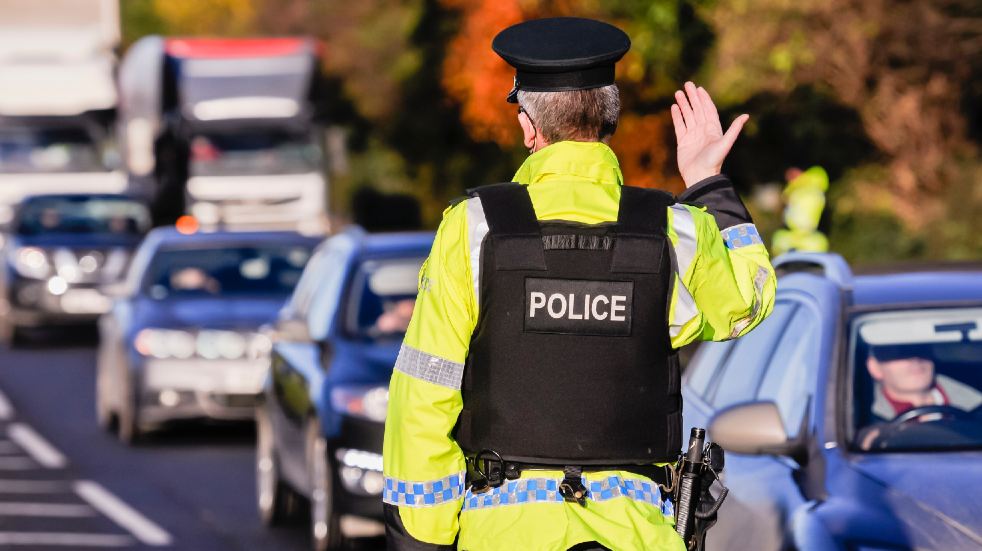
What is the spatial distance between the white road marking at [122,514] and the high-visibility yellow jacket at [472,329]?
7137 mm

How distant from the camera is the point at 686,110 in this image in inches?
178

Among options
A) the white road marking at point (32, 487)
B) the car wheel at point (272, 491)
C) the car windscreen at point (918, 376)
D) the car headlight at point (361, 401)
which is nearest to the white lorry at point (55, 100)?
the white road marking at point (32, 487)

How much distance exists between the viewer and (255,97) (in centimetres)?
3066

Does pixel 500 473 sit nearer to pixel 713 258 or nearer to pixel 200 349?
pixel 713 258

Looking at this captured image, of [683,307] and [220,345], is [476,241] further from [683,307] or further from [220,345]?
[220,345]

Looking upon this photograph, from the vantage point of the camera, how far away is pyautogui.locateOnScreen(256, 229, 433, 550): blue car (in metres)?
9.74

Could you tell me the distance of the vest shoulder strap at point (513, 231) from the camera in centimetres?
403

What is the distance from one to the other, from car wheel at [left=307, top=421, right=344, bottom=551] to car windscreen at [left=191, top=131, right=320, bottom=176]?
21346mm

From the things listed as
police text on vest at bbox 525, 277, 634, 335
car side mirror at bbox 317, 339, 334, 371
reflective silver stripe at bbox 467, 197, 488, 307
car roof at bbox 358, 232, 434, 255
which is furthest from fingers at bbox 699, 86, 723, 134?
car roof at bbox 358, 232, 434, 255

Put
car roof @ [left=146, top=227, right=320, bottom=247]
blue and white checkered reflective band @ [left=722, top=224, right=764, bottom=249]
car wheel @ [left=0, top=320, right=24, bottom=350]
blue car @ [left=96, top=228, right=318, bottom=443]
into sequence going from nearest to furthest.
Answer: blue and white checkered reflective band @ [left=722, top=224, right=764, bottom=249] → blue car @ [left=96, top=228, right=318, bottom=443] → car roof @ [left=146, top=227, right=320, bottom=247] → car wheel @ [left=0, top=320, right=24, bottom=350]

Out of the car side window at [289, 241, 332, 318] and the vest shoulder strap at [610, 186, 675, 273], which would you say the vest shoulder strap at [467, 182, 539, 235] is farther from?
the car side window at [289, 241, 332, 318]

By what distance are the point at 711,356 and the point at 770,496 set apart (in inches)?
47.0

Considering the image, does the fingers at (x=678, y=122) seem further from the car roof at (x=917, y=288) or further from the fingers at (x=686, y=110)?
the car roof at (x=917, y=288)

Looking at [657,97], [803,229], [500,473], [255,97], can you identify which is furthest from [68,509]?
[255,97]
